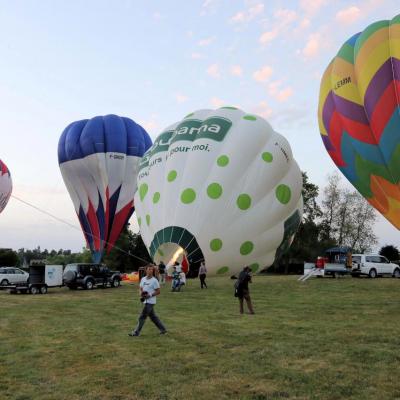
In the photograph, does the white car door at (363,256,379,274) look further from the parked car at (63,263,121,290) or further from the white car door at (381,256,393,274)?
the parked car at (63,263,121,290)

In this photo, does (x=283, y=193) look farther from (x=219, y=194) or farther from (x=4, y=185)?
(x=4, y=185)

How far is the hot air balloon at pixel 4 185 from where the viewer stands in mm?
36406

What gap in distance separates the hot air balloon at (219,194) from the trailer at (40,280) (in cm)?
506

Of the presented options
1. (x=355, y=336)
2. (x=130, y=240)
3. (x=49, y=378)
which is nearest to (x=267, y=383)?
(x=49, y=378)

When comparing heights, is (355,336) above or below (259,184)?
below

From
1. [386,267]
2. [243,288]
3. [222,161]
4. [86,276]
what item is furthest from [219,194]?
[386,267]

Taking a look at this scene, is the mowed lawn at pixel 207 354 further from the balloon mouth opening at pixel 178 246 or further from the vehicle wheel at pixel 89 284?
the vehicle wheel at pixel 89 284

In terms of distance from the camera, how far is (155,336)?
9.31 m

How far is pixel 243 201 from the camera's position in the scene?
19344mm

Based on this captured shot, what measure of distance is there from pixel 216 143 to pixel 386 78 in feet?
22.3

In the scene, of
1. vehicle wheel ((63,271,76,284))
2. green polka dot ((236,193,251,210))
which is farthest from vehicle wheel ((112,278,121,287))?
green polka dot ((236,193,251,210))

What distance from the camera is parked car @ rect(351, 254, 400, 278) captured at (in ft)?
92.2

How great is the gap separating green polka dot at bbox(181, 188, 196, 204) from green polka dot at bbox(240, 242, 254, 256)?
2732mm

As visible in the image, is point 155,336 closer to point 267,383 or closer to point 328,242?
point 267,383
